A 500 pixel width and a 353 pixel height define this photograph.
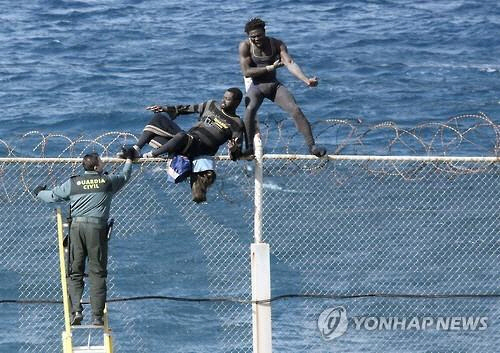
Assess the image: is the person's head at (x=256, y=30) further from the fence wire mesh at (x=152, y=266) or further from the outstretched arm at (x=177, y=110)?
the fence wire mesh at (x=152, y=266)

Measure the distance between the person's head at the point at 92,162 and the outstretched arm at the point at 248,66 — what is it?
2.50m

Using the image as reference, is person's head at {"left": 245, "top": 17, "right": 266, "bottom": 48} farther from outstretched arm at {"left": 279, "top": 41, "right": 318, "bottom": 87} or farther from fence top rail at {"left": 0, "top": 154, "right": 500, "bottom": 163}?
fence top rail at {"left": 0, "top": 154, "right": 500, "bottom": 163}

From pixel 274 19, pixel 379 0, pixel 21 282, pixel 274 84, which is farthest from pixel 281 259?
pixel 379 0

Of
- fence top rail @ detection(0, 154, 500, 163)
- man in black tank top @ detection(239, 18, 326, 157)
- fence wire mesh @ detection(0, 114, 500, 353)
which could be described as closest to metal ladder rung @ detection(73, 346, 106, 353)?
fence top rail @ detection(0, 154, 500, 163)

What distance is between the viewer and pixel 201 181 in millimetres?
13586

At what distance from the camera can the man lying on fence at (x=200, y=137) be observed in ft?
44.5

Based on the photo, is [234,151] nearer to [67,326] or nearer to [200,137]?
[200,137]

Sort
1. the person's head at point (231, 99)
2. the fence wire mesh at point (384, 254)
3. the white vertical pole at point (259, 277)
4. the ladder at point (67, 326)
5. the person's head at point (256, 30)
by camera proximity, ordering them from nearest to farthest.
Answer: the ladder at point (67, 326), the white vertical pole at point (259, 277), the person's head at point (231, 99), the person's head at point (256, 30), the fence wire mesh at point (384, 254)

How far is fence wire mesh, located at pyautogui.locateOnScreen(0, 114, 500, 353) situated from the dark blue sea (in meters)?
0.06

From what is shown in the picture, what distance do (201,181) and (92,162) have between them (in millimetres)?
1315

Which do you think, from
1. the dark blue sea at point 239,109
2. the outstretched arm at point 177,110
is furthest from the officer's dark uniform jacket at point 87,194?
the outstretched arm at point 177,110

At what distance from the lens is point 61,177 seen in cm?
2262

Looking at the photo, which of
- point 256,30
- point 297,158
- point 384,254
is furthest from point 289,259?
point 297,158

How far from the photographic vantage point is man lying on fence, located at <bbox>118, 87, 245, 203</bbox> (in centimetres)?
1358
